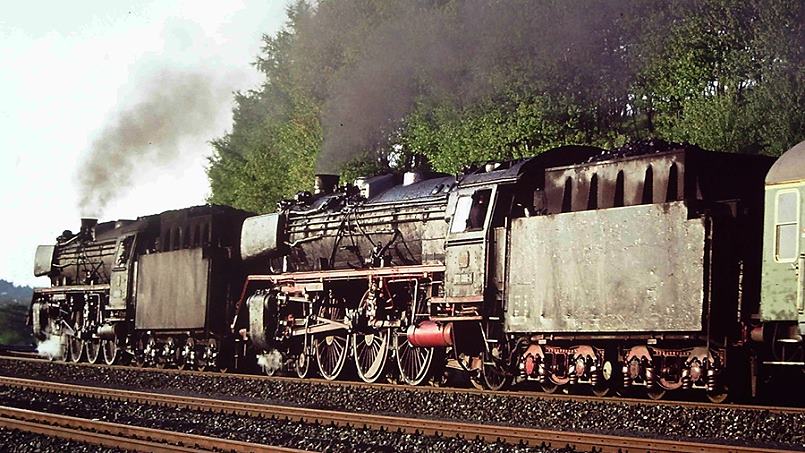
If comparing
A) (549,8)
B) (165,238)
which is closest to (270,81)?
(549,8)

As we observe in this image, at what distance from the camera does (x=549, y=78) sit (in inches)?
1347

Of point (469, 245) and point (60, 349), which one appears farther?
point (60, 349)

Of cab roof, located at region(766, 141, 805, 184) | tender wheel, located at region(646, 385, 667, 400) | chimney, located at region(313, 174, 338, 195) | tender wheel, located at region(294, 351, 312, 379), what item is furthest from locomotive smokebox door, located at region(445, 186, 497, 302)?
chimney, located at region(313, 174, 338, 195)

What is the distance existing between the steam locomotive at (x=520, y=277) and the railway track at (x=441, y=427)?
2.98 meters

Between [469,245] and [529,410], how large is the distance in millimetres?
3688

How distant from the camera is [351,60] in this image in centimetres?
4141

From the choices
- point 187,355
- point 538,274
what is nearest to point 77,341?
point 187,355

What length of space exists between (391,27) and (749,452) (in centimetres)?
2833

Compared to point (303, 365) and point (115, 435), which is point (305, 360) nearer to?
point (303, 365)

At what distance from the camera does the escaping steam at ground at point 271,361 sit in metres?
24.4

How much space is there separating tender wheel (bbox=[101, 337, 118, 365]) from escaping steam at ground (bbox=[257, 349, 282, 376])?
6154 mm

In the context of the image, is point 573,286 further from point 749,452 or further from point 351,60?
point 351,60

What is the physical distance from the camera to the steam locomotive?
48.8ft

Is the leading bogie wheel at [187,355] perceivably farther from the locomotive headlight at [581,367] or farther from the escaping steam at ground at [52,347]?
the locomotive headlight at [581,367]
